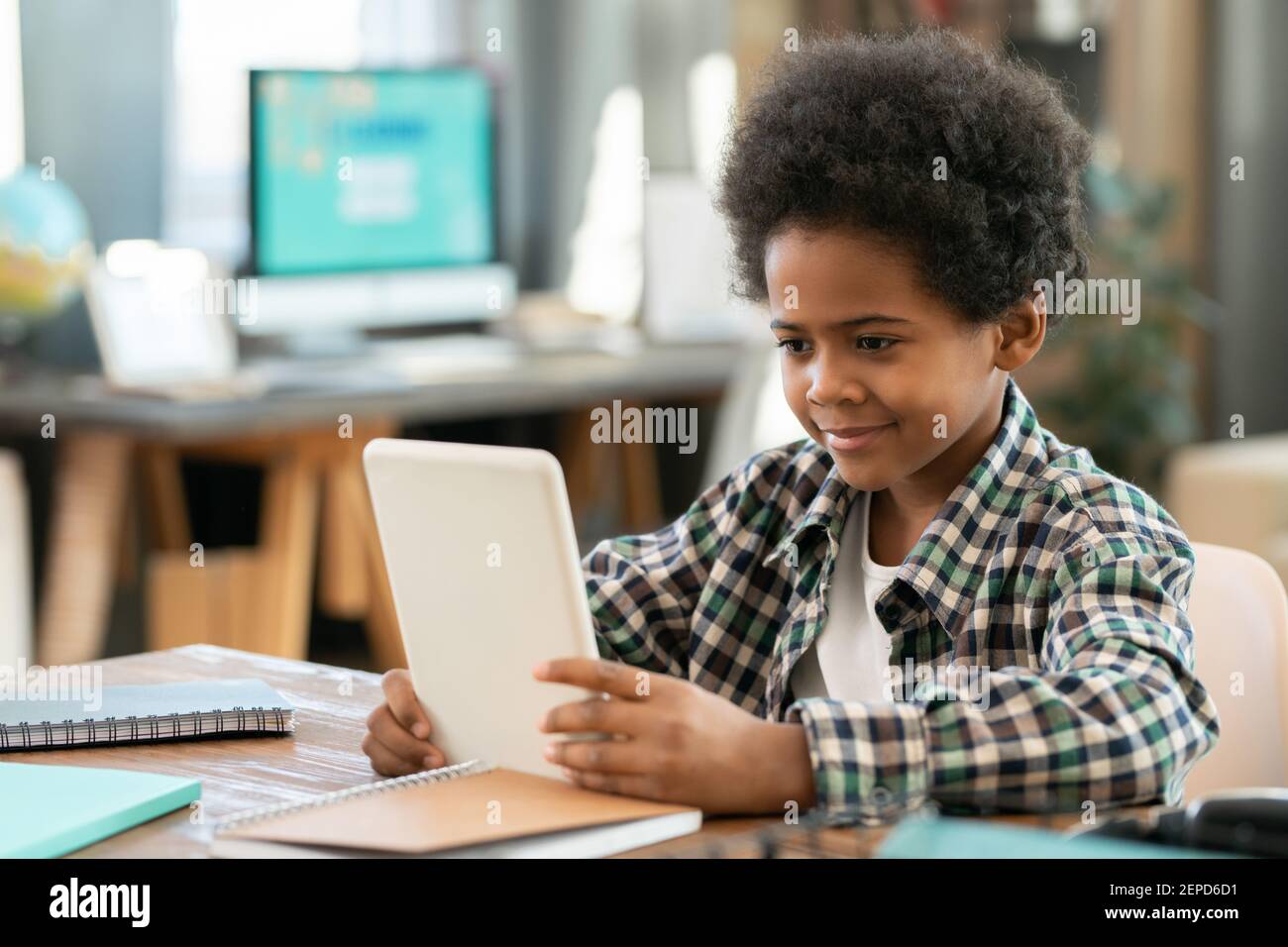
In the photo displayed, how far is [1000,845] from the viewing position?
2.65 feet

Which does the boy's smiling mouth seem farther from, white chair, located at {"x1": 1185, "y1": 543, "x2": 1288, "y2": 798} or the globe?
the globe

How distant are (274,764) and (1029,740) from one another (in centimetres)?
47

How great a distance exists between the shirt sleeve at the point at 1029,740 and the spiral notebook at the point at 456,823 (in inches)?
3.4

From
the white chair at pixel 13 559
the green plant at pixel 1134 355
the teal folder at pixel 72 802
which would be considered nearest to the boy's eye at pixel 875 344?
the teal folder at pixel 72 802

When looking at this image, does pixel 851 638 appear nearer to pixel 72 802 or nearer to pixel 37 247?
pixel 72 802

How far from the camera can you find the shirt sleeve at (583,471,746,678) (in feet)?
4.53

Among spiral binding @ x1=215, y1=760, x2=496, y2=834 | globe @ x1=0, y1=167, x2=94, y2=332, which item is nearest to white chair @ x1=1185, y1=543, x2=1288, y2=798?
spiral binding @ x1=215, y1=760, x2=496, y2=834

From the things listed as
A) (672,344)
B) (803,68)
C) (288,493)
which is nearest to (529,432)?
(672,344)

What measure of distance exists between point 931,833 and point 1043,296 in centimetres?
57

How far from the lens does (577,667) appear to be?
3.20ft

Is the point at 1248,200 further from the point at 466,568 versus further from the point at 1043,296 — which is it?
the point at 466,568

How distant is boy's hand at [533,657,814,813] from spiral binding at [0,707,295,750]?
305 millimetres

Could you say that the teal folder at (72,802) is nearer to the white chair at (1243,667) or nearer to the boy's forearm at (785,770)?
the boy's forearm at (785,770)

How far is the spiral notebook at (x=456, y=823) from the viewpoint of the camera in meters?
0.92
